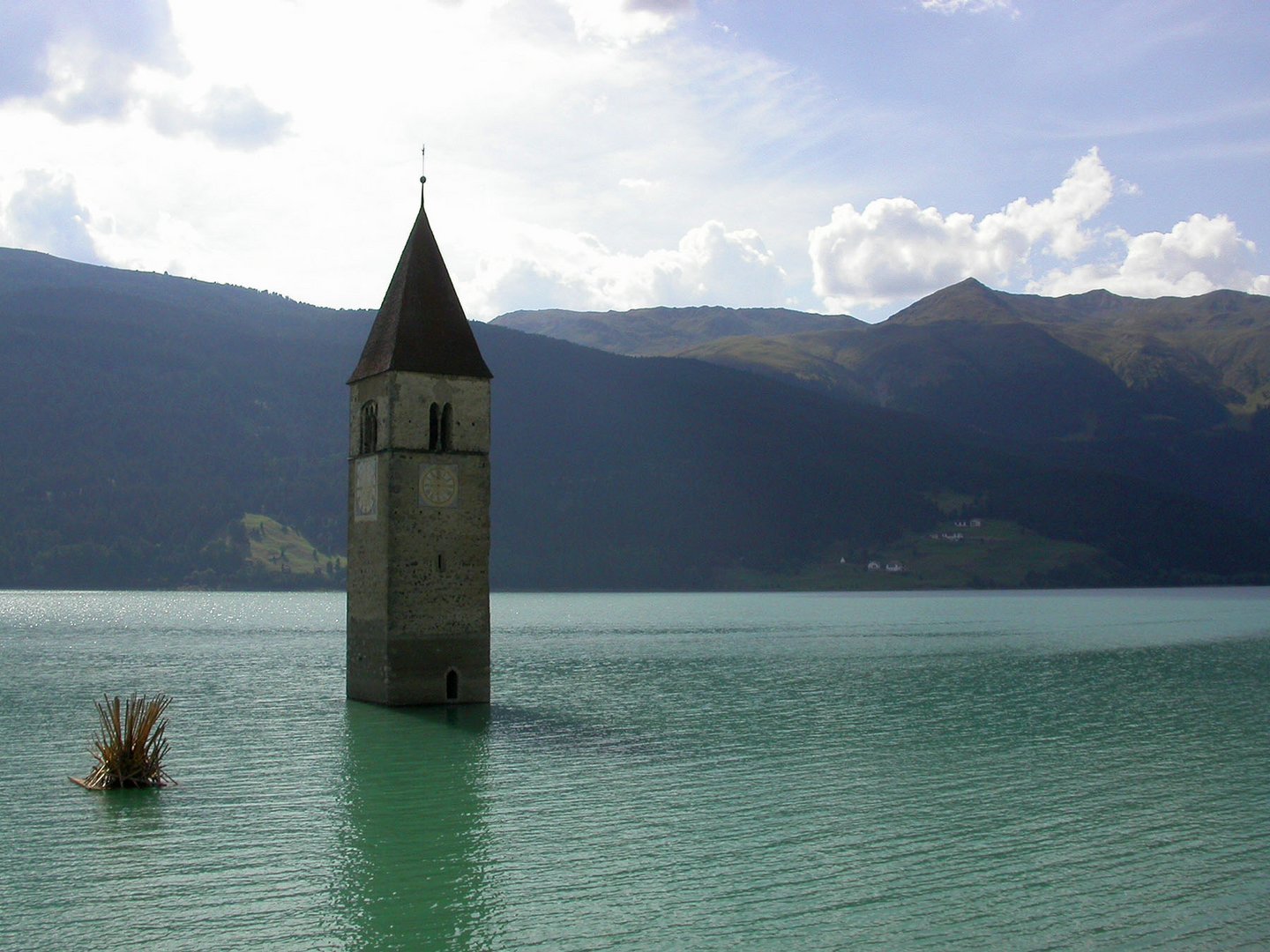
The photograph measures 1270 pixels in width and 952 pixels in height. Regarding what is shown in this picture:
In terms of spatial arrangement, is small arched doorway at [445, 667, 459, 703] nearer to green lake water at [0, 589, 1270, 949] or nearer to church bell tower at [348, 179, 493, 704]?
church bell tower at [348, 179, 493, 704]

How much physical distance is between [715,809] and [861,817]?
3.63 m

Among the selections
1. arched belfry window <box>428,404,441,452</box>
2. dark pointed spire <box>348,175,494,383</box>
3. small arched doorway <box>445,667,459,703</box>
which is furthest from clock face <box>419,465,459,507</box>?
small arched doorway <box>445,667,459,703</box>

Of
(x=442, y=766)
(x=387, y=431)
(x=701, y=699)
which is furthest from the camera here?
(x=701, y=699)

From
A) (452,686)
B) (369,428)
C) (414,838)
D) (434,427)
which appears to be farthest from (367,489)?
(414,838)

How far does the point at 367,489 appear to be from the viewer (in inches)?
2190

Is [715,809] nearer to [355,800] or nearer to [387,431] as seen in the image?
[355,800]

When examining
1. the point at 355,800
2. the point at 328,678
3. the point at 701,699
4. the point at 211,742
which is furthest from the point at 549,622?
the point at 355,800

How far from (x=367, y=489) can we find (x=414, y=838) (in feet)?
88.8

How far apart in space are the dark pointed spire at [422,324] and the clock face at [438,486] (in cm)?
409

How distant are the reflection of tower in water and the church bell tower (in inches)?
196

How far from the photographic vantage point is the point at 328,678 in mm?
70875

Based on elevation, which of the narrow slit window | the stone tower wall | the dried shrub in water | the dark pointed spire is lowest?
the dried shrub in water

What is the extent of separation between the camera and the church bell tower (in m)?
52.9

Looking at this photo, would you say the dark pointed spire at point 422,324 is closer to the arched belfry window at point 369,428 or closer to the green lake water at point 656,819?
the arched belfry window at point 369,428
